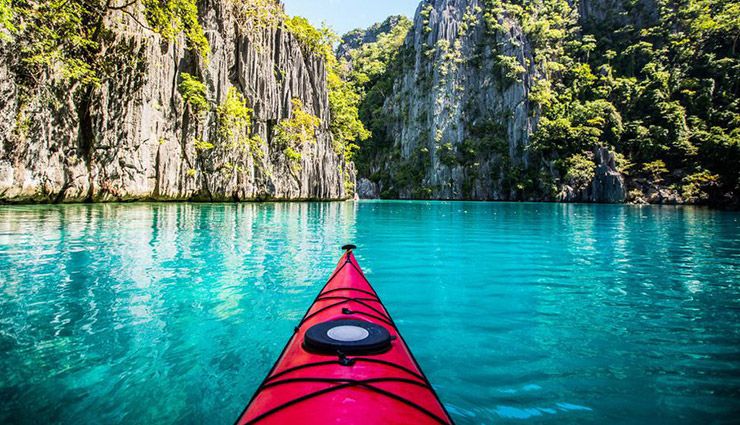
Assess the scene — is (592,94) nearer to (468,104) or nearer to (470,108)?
(470,108)

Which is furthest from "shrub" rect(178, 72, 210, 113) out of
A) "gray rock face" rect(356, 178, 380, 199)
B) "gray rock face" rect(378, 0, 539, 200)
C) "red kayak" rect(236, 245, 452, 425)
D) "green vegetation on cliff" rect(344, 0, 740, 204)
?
"gray rock face" rect(356, 178, 380, 199)

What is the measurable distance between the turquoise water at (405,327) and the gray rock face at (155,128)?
9229mm

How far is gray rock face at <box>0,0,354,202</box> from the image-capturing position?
17.2 metres

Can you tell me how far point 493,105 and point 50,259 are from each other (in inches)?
2374

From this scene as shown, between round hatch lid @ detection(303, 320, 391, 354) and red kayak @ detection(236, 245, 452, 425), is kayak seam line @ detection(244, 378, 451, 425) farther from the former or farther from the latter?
round hatch lid @ detection(303, 320, 391, 354)

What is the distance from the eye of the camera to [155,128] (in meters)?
22.6

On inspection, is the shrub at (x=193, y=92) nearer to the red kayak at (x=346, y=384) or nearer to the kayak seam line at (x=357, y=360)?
the red kayak at (x=346, y=384)

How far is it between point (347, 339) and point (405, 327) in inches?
84.9

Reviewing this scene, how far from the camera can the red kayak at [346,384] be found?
72.7 inches

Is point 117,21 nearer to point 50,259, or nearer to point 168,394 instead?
point 50,259

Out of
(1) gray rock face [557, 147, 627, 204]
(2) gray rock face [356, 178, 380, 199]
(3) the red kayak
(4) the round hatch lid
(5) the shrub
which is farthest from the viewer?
(2) gray rock face [356, 178, 380, 199]

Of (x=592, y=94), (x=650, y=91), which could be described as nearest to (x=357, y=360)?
(x=650, y=91)

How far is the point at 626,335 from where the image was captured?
4.30 metres

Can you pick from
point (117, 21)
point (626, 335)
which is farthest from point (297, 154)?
point (626, 335)
